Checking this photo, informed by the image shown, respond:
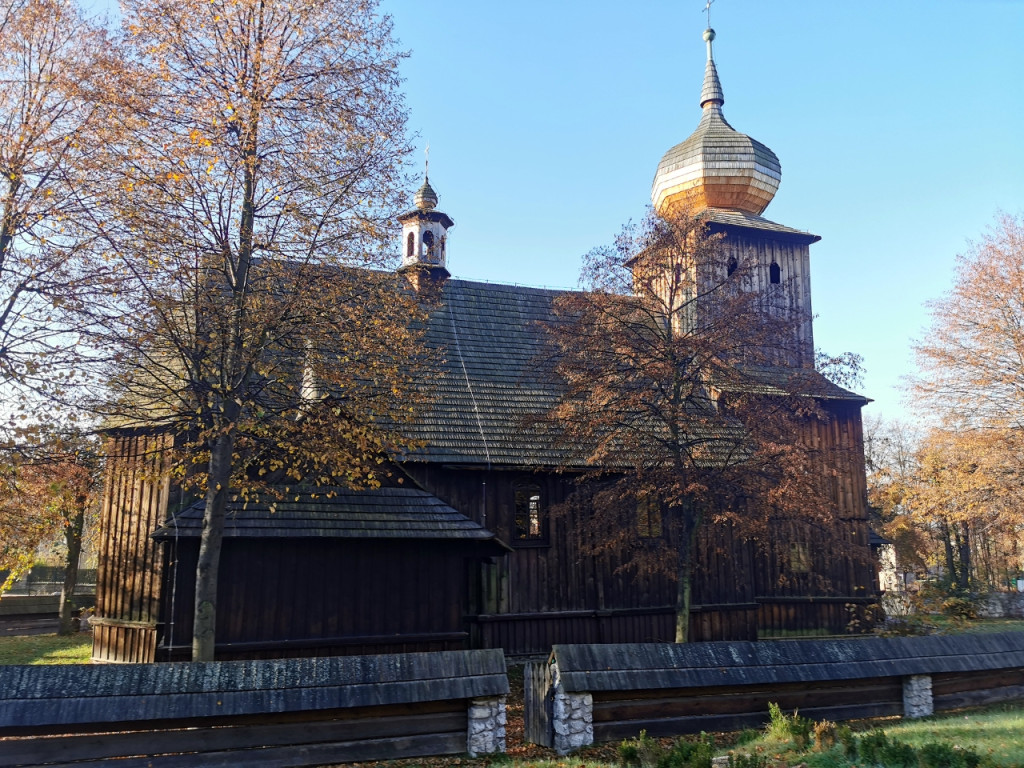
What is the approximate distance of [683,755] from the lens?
811 centimetres

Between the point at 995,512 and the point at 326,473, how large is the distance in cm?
1909

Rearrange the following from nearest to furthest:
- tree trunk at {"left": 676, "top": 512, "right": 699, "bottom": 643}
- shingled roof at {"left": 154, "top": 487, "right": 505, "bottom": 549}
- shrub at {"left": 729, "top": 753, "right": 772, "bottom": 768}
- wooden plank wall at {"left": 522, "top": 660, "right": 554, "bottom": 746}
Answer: shrub at {"left": 729, "top": 753, "right": 772, "bottom": 768}
wooden plank wall at {"left": 522, "top": 660, "right": 554, "bottom": 746}
shingled roof at {"left": 154, "top": 487, "right": 505, "bottom": 549}
tree trunk at {"left": 676, "top": 512, "right": 699, "bottom": 643}

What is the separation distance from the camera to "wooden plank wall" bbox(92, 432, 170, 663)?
586 inches

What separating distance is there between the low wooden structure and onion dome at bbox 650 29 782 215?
15.1 meters

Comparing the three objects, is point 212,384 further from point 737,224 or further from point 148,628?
point 737,224

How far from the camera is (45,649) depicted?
1966 centimetres

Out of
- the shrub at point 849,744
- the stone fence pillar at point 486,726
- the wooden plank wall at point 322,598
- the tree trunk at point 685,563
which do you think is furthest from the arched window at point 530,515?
the shrub at point 849,744

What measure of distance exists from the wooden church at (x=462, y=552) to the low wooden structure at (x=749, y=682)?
11.3 ft

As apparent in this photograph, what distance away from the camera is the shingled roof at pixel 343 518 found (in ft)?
44.7

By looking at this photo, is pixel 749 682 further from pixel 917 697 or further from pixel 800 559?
pixel 800 559

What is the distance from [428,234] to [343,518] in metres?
11.3

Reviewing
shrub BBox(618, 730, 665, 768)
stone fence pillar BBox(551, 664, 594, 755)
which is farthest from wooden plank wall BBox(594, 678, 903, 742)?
shrub BBox(618, 730, 665, 768)

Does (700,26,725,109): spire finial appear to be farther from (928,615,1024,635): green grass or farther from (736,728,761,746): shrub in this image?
(736,728,761,746): shrub

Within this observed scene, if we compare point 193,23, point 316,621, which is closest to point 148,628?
point 316,621
